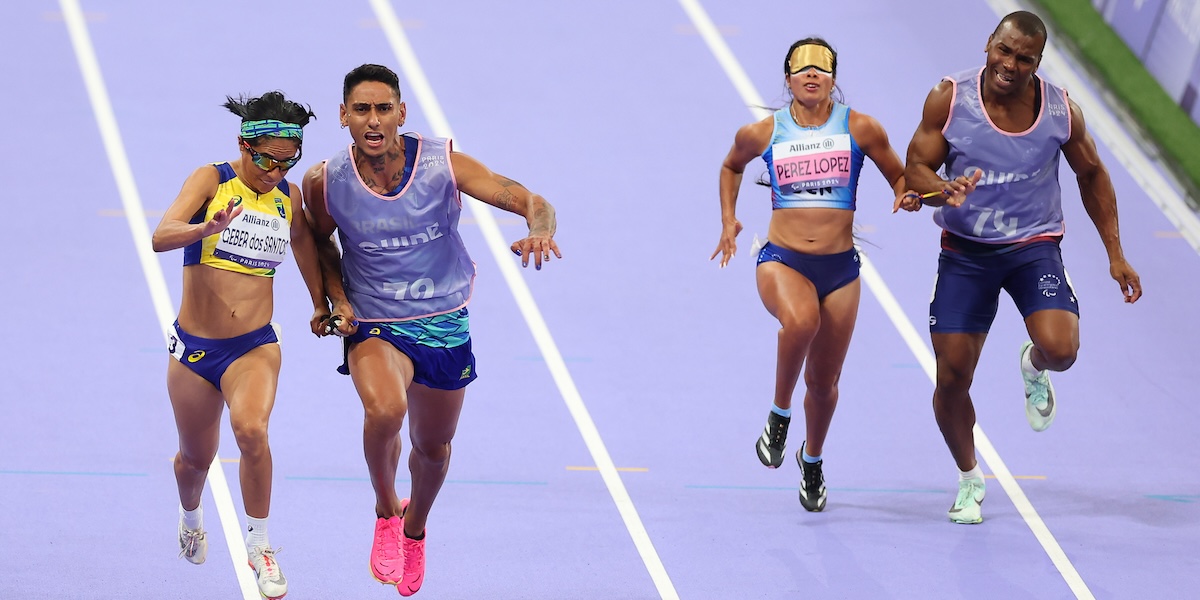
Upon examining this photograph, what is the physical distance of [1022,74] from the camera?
6.55m

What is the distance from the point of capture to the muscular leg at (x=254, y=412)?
18.8 ft

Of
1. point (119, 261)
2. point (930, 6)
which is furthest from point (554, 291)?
point (930, 6)

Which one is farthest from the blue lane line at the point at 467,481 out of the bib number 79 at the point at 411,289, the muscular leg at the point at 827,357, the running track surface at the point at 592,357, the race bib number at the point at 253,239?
the race bib number at the point at 253,239

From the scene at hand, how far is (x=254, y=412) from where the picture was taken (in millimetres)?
5730

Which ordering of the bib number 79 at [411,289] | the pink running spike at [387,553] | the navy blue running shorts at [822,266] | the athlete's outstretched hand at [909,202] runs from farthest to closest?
the navy blue running shorts at [822,266] < the athlete's outstretched hand at [909,202] < the pink running spike at [387,553] < the bib number 79 at [411,289]

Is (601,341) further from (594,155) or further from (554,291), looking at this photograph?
(594,155)

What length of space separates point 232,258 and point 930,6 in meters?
8.59

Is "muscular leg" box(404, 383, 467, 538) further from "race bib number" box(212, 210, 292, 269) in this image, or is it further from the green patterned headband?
the green patterned headband

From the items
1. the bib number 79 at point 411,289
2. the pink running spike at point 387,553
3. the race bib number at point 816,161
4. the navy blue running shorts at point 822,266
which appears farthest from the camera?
the navy blue running shorts at point 822,266

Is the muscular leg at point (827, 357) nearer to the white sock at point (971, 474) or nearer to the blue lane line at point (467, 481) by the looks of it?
the white sock at point (971, 474)

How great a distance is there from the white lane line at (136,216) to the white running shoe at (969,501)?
3523mm

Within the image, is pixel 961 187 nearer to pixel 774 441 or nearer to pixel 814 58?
pixel 814 58

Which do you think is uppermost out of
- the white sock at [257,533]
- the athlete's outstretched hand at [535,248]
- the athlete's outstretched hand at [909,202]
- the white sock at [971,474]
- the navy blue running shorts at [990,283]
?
the athlete's outstretched hand at [535,248]

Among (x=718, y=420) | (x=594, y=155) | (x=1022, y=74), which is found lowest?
(x=718, y=420)
